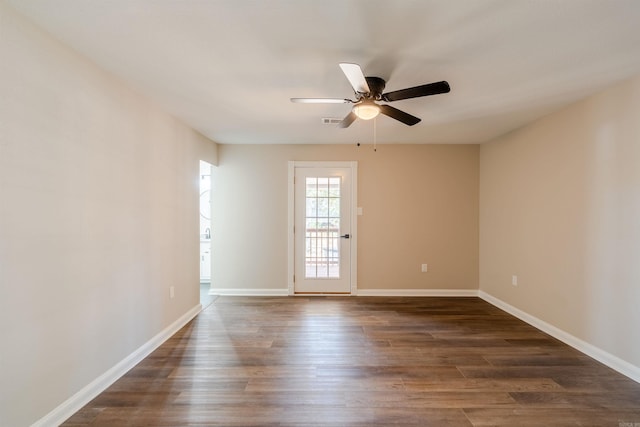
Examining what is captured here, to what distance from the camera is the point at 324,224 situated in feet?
14.4

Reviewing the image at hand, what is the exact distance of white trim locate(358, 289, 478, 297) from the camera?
14.3ft

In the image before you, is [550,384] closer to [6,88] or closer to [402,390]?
[402,390]

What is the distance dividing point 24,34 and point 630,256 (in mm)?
4364

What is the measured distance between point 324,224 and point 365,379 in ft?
8.25

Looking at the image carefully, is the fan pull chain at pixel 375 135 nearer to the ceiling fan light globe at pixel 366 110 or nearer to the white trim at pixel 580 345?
the ceiling fan light globe at pixel 366 110

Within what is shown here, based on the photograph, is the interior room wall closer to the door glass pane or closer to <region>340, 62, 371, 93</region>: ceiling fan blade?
<region>340, 62, 371, 93</region>: ceiling fan blade

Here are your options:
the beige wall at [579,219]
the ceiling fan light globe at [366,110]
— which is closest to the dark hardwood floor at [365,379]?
the beige wall at [579,219]

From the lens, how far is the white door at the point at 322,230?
438cm

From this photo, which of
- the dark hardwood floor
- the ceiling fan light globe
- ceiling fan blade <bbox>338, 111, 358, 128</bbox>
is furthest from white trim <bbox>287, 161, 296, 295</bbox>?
the ceiling fan light globe

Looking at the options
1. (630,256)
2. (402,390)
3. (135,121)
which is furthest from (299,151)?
(630,256)

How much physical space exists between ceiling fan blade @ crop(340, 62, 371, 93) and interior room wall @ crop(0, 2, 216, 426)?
5.76 ft

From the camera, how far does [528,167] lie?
132 inches

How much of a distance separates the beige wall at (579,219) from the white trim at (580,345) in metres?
0.05

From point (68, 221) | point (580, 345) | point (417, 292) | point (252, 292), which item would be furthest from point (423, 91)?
point (252, 292)
